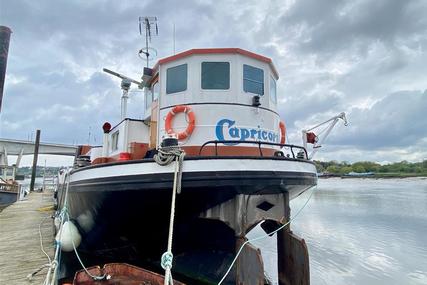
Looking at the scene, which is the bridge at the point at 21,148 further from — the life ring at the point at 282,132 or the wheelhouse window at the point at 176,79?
the life ring at the point at 282,132

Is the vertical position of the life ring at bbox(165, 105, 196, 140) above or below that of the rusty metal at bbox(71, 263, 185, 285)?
above

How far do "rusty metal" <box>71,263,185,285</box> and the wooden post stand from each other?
9.18 feet

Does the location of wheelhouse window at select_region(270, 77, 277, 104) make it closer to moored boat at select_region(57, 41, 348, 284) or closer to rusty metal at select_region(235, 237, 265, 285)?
moored boat at select_region(57, 41, 348, 284)

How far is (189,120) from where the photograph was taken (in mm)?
6168

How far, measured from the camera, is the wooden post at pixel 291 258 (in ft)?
19.6

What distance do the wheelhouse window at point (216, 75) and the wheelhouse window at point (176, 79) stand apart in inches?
17.3

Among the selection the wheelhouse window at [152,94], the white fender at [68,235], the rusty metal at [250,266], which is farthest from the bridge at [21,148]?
the rusty metal at [250,266]

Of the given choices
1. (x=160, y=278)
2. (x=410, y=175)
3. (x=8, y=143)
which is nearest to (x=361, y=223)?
(x=160, y=278)

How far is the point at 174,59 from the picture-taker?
6723 millimetres

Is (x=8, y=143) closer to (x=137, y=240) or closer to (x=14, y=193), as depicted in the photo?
(x=14, y=193)

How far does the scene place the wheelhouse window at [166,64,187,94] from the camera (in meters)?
6.56

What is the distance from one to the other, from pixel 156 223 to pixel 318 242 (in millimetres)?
10576

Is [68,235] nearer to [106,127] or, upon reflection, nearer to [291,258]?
[106,127]

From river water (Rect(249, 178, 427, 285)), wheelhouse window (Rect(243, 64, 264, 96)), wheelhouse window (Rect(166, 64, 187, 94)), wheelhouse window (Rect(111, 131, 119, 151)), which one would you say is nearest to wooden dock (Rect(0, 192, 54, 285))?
wheelhouse window (Rect(111, 131, 119, 151))
